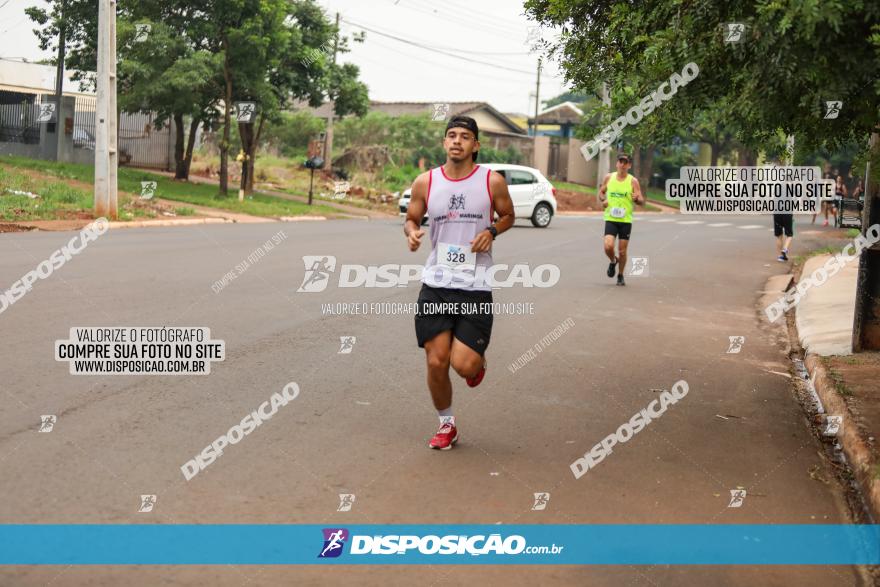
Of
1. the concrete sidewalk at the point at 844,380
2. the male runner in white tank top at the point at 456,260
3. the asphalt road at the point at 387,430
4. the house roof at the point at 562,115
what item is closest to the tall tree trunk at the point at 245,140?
the asphalt road at the point at 387,430

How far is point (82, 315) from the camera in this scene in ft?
32.6

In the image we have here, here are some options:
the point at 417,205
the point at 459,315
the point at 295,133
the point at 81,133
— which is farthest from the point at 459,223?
the point at 295,133

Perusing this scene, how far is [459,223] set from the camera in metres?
6.14

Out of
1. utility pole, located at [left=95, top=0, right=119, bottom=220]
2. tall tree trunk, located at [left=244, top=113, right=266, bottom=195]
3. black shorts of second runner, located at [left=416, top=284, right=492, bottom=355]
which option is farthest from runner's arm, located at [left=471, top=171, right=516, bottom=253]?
tall tree trunk, located at [left=244, top=113, right=266, bottom=195]

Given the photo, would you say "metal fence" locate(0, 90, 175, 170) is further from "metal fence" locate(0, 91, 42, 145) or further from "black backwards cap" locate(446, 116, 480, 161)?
"black backwards cap" locate(446, 116, 480, 161)

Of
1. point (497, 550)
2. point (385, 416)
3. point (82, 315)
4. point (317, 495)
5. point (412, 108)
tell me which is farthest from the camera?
point (412, 108)

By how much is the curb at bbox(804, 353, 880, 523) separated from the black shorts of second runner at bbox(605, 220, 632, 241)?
235 inches

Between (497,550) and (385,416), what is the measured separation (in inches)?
93.8

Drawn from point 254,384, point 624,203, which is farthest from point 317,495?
point 624,203

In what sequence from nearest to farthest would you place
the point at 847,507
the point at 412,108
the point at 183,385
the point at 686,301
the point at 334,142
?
1. the point at 847,507
2. the point at 183,385
3. the point at 686,301
4. the point at 334,142
5. the point at 412,108

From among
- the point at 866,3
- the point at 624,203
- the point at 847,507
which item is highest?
the point at 866,3

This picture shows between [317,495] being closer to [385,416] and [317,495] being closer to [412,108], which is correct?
[385,416]

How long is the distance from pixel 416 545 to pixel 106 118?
65.2ft

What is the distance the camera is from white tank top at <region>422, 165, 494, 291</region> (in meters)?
6.15
